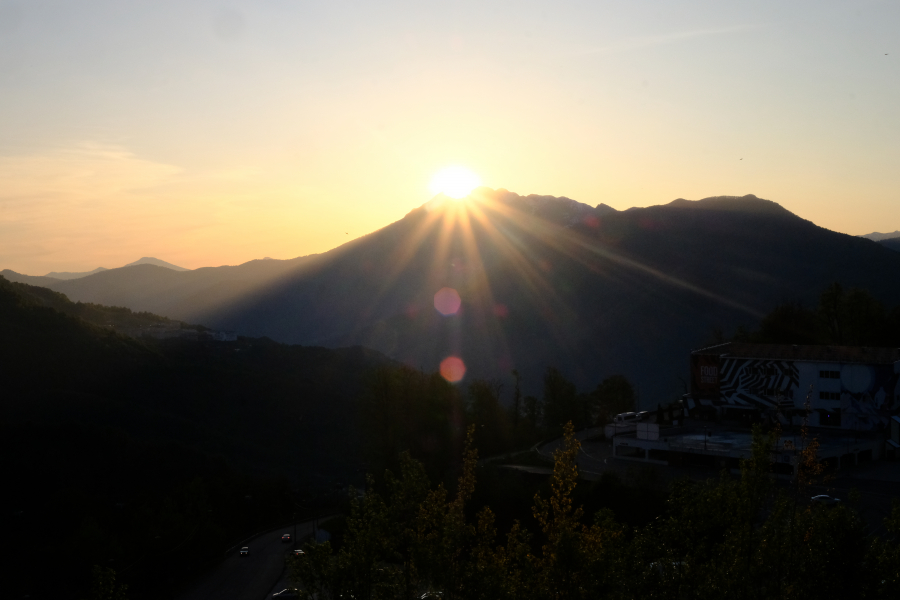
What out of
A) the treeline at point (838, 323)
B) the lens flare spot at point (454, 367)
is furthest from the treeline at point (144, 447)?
the lens flare spot at point (454, 367)

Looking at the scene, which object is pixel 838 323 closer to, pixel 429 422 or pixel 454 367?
pixel 429 422

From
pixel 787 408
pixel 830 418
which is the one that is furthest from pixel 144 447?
pixel 830 418

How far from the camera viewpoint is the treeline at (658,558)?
351 inches

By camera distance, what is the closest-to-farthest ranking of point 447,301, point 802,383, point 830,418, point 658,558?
point 658,558 < point 830,418 < point 802,383 < point 447,301

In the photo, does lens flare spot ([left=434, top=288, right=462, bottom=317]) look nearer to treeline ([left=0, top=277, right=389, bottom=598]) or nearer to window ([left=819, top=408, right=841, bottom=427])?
treeline ([left=0, top=277, right=389, bottom=598])

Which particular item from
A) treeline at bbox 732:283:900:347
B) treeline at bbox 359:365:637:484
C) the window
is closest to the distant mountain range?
treeline at bbox 732:283:900:347

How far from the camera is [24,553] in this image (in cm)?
2325

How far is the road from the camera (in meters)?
21.9

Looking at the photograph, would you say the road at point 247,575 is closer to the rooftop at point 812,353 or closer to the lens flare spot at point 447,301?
the rooftop at point 812,353

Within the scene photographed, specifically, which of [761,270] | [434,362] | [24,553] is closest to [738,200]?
[761,270]

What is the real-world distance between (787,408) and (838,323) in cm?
1709

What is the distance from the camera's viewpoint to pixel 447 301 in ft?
456

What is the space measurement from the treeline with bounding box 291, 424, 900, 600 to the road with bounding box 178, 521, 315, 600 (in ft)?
42.1

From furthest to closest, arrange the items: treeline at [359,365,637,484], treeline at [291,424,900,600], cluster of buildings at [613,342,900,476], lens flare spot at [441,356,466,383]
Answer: lens flare spot at [441,356,466,383]
treeline at [359,365,637,484]
cluster of buildings at [613,342,900,476]
treeline at [291,424,900,600]
